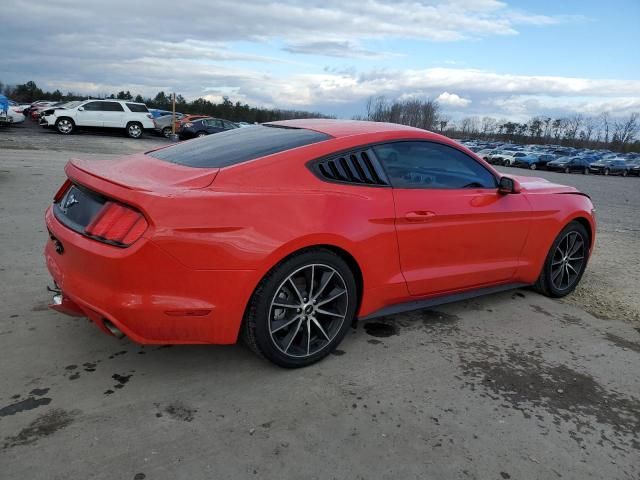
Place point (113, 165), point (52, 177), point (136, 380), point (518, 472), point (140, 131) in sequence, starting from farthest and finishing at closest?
point (140, 131) → point (52, 177) → point (113, 165) → point (136, 380) → point (518, 472)

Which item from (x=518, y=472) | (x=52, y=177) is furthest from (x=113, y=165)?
(x=52, y=177)

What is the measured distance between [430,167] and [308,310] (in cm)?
141

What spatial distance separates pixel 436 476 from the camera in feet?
7.69

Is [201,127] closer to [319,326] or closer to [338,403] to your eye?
[319,326]

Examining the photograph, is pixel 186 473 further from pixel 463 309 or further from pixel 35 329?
pixel 463 309

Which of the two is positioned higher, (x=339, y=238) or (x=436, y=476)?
(x=339, y=238)

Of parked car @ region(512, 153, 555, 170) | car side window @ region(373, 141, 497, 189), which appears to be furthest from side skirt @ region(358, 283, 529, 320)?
parked car @ region(512, 153, 555, 170)

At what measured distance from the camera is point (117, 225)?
2.69 metres

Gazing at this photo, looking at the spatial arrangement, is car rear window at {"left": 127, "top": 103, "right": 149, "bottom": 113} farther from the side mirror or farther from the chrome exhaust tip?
the chrome exhaust tip

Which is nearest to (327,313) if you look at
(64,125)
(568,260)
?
(568,260)

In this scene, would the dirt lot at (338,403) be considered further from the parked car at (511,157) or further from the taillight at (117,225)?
the parked car at (511,157)

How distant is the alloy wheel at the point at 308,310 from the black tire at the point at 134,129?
89.8 feet

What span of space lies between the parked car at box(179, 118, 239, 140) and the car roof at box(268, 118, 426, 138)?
25633mm

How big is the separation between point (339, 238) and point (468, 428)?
4.07 ft
